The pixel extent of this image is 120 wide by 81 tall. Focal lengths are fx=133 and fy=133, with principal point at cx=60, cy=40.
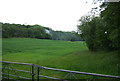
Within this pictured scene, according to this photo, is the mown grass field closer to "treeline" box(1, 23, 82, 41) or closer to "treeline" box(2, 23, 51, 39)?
"treeline" box(1, 23, 82, 41)

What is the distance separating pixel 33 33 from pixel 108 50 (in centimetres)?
6146

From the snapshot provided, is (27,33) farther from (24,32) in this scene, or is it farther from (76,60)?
(76,60)

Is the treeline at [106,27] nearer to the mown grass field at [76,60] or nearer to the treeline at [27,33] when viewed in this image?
the mown grass field at [76,60]

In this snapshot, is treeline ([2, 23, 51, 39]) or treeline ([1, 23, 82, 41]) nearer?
treeline ([1, 23, 82, 41])

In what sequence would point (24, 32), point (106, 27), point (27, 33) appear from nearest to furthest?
point (106, 27) → point (24, 32) → point (27, 33)

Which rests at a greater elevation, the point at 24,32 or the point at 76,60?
the point at 24,32

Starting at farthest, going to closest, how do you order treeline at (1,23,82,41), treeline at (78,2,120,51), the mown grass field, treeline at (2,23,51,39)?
treeline at (2,23,51,39), treeline at (1,23,82,41), the mown grass field, treeline at (78,2,120,51)

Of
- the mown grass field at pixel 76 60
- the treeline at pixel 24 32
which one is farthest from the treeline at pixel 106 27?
the treeline at pixel 24 32

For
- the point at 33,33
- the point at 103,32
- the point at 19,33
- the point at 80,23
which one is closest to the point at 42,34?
the point at 33,33

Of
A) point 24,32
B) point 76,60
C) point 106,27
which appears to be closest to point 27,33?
point 24,32

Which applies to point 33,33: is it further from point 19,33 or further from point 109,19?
point 109,19

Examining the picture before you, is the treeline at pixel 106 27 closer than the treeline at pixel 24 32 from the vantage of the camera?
Yes

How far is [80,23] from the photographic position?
16.8 metres

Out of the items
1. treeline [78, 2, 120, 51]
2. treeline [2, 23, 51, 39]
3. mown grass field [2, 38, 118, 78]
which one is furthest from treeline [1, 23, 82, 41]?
treeline [78, 2, 120, 51]
